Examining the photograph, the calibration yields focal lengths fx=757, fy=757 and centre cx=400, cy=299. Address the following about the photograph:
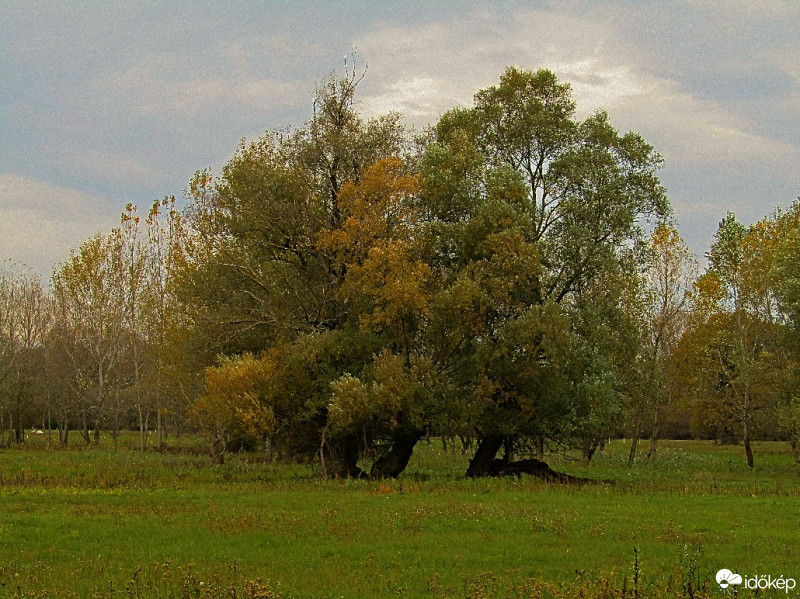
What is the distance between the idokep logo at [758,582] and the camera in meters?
13.4

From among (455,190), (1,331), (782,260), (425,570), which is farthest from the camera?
(1,331)

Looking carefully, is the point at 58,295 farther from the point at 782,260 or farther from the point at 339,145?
the point at 782,260

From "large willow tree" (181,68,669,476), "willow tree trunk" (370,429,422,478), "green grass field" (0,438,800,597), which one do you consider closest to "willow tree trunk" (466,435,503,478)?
"large willow tree" (181,68,669,476)

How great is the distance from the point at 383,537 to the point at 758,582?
28.4ft

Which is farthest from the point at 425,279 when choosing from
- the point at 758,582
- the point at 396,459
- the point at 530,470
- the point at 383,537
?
the point at 758,582

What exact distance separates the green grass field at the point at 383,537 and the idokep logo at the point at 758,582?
264 millimetres

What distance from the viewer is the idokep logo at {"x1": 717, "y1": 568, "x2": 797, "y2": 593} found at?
13.4m

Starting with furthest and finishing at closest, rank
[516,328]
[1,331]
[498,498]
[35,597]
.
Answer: [1,331], [516,328], [498,498], [35,597]

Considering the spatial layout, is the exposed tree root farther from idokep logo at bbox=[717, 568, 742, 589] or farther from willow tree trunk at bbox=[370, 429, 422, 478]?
idokep logo at bbox=[717, 568, 742, 589]

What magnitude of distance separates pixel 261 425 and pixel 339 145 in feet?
46.7

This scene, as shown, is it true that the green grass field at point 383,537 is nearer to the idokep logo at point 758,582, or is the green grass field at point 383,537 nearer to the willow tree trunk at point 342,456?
the idokep logo at point 758,582

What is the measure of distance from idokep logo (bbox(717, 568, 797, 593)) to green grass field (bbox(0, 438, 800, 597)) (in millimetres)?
264

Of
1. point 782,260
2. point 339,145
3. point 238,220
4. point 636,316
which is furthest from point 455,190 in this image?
point 782,260

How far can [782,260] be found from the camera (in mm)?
43531
